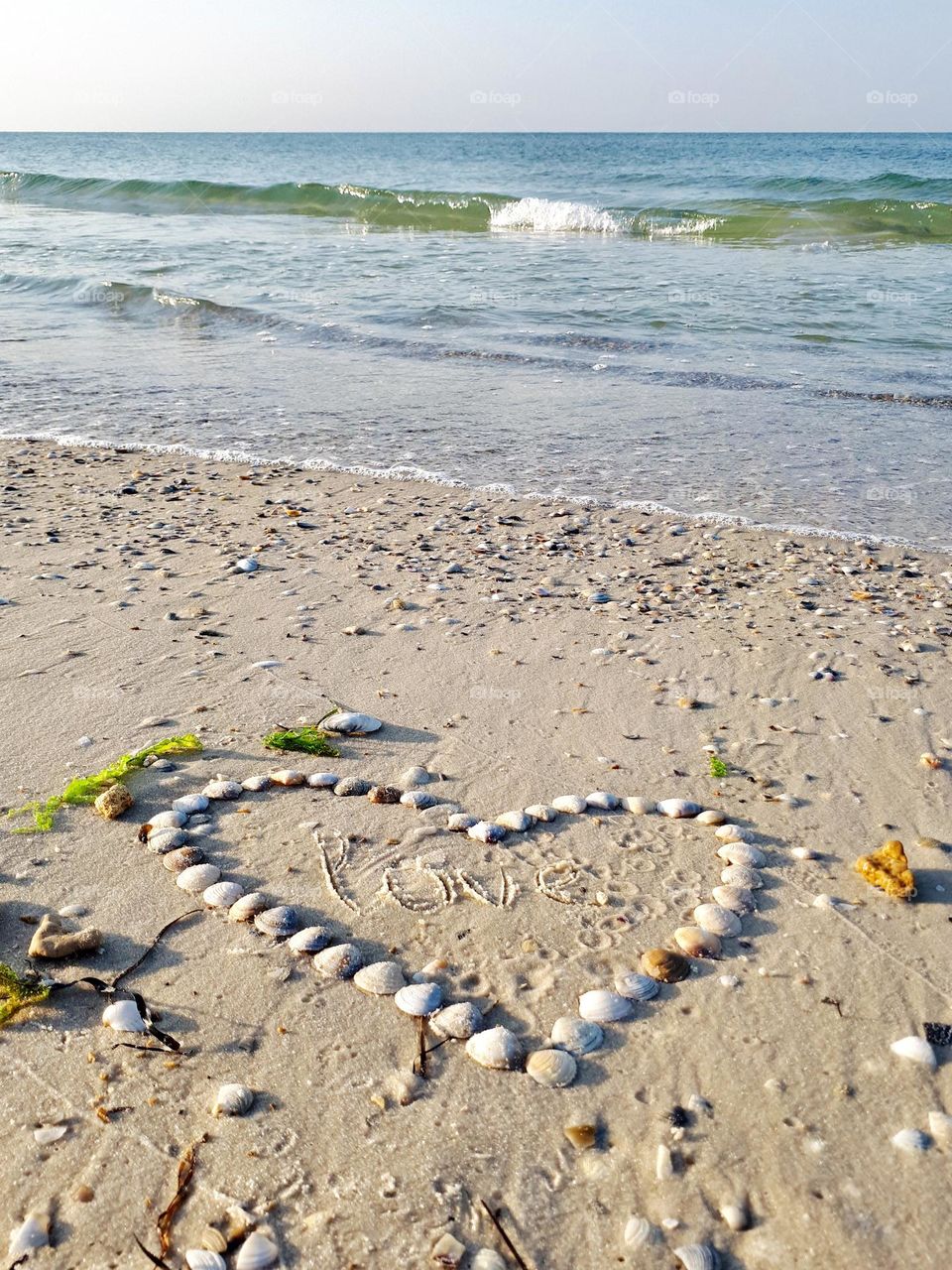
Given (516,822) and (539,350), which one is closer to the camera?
(516,822)

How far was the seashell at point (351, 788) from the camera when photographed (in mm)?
3201

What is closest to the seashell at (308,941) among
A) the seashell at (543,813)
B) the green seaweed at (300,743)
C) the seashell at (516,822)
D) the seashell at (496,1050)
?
the seashell at (496,1050)

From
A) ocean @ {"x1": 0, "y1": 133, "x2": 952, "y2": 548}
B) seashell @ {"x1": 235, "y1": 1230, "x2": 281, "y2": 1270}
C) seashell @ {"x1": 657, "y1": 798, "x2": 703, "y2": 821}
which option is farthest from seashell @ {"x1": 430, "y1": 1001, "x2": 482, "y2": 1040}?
ocean @ {"x1": 0, "y1": 133, "x2": 952, "y2": 548}

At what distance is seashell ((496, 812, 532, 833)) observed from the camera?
3.04 meters

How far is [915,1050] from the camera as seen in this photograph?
2.23 meters

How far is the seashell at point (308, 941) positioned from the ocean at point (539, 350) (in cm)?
431

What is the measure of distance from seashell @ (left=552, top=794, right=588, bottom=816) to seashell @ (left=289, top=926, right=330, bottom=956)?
0.91 metres

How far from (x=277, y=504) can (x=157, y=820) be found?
3.55 metres

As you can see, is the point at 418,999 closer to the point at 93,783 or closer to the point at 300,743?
the point at 300,743

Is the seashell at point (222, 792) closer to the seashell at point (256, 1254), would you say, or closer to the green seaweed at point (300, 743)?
the green seaweed at point (300, 743)

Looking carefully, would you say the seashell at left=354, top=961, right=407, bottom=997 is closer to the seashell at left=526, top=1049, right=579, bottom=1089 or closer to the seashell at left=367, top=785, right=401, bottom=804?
the seashell at left=526, top=1049, right=579, bottom=1089

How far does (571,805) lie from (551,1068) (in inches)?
41.6

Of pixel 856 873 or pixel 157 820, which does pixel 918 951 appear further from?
pixel 157 820

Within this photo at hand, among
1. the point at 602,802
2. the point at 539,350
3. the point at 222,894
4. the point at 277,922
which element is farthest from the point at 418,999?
the point at 539,350
